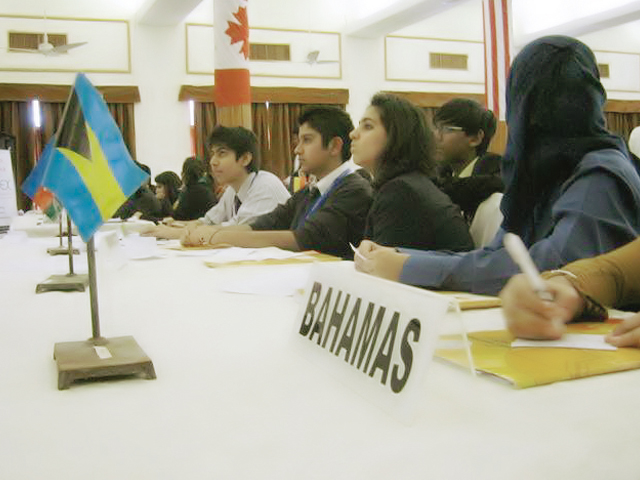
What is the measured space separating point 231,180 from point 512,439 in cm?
312

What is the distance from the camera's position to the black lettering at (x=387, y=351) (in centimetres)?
65

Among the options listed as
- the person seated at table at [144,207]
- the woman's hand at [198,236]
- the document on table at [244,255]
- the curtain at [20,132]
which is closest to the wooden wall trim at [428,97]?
the person seated at table at [144,207]

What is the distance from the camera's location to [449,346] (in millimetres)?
787

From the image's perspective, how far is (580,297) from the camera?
96 cm

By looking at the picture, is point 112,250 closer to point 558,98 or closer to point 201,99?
point 558,98

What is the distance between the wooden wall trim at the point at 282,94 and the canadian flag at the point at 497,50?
11.6 feet

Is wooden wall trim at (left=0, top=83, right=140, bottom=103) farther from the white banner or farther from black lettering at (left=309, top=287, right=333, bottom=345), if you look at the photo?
black lettering at (left=309, top=287, right=333, bottom=345)

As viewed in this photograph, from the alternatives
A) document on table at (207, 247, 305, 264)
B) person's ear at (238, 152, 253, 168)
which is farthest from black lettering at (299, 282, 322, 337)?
person's ear at (238, 152, 253, 168)

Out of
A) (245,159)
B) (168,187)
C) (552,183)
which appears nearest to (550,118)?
(552,183)

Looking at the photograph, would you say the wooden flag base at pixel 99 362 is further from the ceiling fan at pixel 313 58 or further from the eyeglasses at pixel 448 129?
the ceiling fan at pixel 313 58

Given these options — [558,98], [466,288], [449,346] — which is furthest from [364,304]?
[558,98]

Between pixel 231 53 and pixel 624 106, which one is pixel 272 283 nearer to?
pixel 231 53

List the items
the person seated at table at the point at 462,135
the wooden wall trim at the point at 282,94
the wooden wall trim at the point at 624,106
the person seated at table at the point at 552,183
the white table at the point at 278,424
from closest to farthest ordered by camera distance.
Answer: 1. the white table at the point at 278,424
2. the person seated at table at the point at 552,183
3. the person seated at table at the point at 462,135
4. the wooden wall trim at the point at 282,94
5. the wooden wall trim at the point at 624,106

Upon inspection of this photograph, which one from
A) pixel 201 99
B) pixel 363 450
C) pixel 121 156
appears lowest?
pixel 363 450
